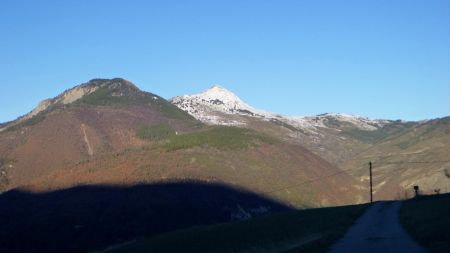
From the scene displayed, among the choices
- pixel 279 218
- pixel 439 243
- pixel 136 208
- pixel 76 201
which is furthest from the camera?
pixel 76 201

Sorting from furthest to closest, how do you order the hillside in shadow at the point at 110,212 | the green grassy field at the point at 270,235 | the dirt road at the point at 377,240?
the hillside in shadow at the point at 110,212 < the green grassy field at the point at 270,235 < the dirt road at the point at 377,240

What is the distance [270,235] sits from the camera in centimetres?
5591

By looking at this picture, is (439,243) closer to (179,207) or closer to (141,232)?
(141,232)

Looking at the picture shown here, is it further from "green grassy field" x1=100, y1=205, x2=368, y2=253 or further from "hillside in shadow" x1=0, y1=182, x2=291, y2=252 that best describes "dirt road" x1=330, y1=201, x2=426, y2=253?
"hillside in shadow" x1=0, y1=182, x2=291, y2=252

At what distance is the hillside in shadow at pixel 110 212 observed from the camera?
447ft

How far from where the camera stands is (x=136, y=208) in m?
158

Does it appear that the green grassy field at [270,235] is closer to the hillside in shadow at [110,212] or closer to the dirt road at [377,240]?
the dirt road at [377,240]

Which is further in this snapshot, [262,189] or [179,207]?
[262,189]

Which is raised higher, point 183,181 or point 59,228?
point 183,181

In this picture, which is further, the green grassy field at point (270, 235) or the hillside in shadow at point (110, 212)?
the hillside in shadow at point (110, 212)

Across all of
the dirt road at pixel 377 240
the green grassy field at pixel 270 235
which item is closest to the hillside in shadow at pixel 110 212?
the green grassy field at pixel 270 235

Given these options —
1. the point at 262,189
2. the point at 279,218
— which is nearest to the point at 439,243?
the point at 279,218

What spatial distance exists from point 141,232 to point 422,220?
99287 millimetres

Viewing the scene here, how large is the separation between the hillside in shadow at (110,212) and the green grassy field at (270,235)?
59774 millimetres
